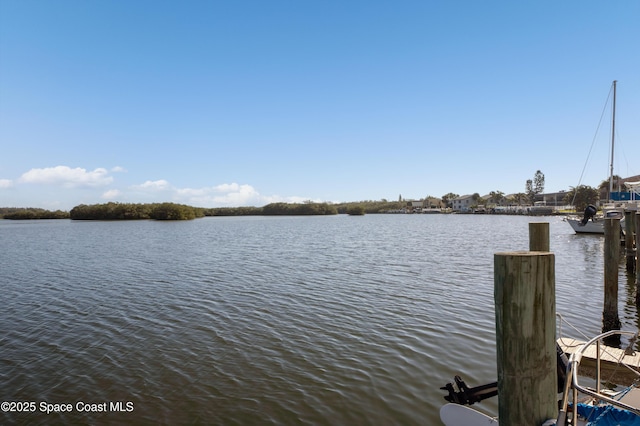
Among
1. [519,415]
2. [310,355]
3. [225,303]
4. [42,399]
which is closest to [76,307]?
[225,303]

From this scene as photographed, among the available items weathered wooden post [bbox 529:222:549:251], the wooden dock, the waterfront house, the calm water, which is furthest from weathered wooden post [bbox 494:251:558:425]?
the waterfront house

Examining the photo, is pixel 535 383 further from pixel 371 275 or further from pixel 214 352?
pixel 371 275

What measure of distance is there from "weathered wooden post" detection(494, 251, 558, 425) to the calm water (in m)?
3.25

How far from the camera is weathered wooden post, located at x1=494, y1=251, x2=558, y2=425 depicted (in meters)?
3.59

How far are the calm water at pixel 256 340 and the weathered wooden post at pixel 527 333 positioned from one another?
3.25m

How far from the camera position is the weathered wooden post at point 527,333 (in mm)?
3588

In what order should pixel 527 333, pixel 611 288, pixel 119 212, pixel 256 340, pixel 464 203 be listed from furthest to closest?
pixel 464 203, pixel 119 212, pixel 611 288, pixel 256 340, pixel 527 333

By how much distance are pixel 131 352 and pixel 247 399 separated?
4341mm

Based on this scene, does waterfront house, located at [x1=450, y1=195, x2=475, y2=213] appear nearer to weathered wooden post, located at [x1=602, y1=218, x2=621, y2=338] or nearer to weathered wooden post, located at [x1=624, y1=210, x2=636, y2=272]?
weathered wooden post, located at [x1=624, y1=210, x2=636, y2=272]

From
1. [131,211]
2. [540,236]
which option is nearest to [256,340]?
[540,236]

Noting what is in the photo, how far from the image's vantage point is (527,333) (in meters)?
3.63

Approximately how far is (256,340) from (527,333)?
827 cm

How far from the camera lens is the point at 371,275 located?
2017 cm

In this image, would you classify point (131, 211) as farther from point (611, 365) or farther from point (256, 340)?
point (611, 365)
